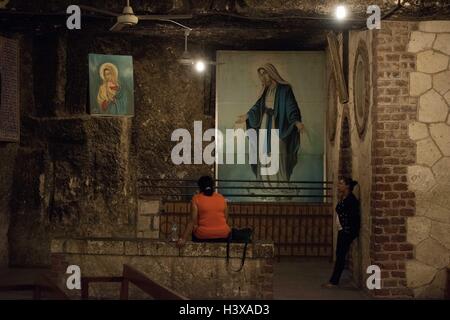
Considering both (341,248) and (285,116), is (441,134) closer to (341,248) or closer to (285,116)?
(341,248)

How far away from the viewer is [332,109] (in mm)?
14477

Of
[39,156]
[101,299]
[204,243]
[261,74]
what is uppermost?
[261,74]

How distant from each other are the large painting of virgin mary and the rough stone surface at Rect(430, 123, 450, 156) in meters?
6.52

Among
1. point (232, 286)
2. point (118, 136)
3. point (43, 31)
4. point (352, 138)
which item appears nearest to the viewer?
point (232, 286)

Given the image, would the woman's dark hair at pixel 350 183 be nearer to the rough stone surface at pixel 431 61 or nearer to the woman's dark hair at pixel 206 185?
the rough stone surface at pixel 431 61

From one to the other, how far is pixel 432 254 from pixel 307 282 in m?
2.35

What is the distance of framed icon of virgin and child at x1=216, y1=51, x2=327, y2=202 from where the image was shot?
15.9m

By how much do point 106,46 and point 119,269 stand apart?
6.30 metres

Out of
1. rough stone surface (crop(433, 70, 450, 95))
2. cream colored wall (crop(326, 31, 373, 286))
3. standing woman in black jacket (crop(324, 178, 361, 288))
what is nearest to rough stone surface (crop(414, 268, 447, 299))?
cream colored wall (crop(326, 31, 373, 286))

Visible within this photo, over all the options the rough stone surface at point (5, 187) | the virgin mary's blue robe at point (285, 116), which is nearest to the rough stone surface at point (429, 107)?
the virgin mary's blue robe at point (285, 116)

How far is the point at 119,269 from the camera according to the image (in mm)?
9703

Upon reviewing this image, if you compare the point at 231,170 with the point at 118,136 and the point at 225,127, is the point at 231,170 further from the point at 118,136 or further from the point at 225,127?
the point at 118,136

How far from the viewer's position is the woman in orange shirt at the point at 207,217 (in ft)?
31.1
